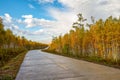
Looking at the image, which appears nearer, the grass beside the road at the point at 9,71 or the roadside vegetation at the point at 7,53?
the grass beside the road at the point at 9,71

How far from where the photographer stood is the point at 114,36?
3384cm

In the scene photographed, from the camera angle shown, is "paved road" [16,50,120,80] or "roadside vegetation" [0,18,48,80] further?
"roadside vegetation" [0,18,48,80]

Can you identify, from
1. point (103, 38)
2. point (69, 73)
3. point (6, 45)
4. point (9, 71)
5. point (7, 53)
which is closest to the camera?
point (69, 73)

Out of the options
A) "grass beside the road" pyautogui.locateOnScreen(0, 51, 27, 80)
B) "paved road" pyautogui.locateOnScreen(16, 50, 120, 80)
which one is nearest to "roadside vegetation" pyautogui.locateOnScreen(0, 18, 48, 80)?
"grass beside the road" pyautogui.locateOnScreen(0, 51, 27, 80)

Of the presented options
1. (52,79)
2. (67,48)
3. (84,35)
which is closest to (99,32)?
(84,35)

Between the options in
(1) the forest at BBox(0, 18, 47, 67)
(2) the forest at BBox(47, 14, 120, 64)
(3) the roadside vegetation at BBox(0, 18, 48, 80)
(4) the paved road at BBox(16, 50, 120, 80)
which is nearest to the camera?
(4) the paved road at BBox(16, 50, 120, 80)

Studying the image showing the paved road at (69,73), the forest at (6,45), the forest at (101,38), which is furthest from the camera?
the forest at (6,45)

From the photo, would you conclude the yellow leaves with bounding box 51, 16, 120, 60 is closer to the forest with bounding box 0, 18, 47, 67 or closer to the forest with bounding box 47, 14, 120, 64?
the forest with bounding box 47, 14, 120, 64

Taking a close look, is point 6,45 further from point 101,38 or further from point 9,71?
point 9,71

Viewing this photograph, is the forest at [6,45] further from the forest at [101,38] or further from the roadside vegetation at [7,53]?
the forest at [101,38]

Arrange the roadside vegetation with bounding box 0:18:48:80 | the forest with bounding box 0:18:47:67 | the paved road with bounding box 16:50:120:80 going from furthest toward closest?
the forest with bounding box 0:18:47:67, the roadside vegetation with bounding box 0:18:48:80, the paved road with bounding box 16:50:120:80

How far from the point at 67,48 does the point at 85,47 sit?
11802 millimetres

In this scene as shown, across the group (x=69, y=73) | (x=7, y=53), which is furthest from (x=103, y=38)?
(x=7, y=53)

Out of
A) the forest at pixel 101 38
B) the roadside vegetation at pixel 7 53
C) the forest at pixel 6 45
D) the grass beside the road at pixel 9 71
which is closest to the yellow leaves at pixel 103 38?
the forest at pixel 101 38
